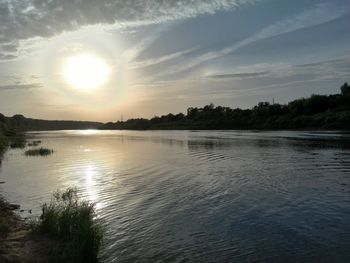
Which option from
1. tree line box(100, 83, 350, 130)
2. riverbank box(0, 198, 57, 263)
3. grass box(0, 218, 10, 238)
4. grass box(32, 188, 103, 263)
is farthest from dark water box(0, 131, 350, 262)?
tree line box(100, 83, 350, 130)

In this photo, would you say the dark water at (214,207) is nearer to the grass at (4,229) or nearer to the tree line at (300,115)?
the grass at (4,229)

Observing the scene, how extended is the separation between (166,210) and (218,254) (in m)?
6.33

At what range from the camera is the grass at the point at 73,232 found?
38.3 ft

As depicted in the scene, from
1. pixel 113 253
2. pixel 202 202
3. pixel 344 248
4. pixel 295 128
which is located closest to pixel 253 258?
pixel 344 248

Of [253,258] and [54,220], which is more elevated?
[54,220]

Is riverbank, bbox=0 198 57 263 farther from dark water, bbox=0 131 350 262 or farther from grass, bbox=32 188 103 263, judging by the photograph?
dark water, bbox=0 131 350 262

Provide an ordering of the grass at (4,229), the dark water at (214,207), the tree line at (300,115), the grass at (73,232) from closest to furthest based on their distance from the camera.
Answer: the grass at (73,232) < the dark water at (214,207) < the grass at (4,229) < the tree line at (300,115)

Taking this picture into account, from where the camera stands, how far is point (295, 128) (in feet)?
444

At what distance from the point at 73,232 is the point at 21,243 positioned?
162 centimetres

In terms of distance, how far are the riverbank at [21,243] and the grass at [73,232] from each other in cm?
36

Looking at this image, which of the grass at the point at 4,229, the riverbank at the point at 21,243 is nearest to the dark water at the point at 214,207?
the riverbank at the point at 21,243

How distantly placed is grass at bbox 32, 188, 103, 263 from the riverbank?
356 mm

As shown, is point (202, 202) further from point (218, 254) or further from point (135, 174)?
point (135, 174)

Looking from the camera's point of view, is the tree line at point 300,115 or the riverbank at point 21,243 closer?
the riverbank at point 21,243
